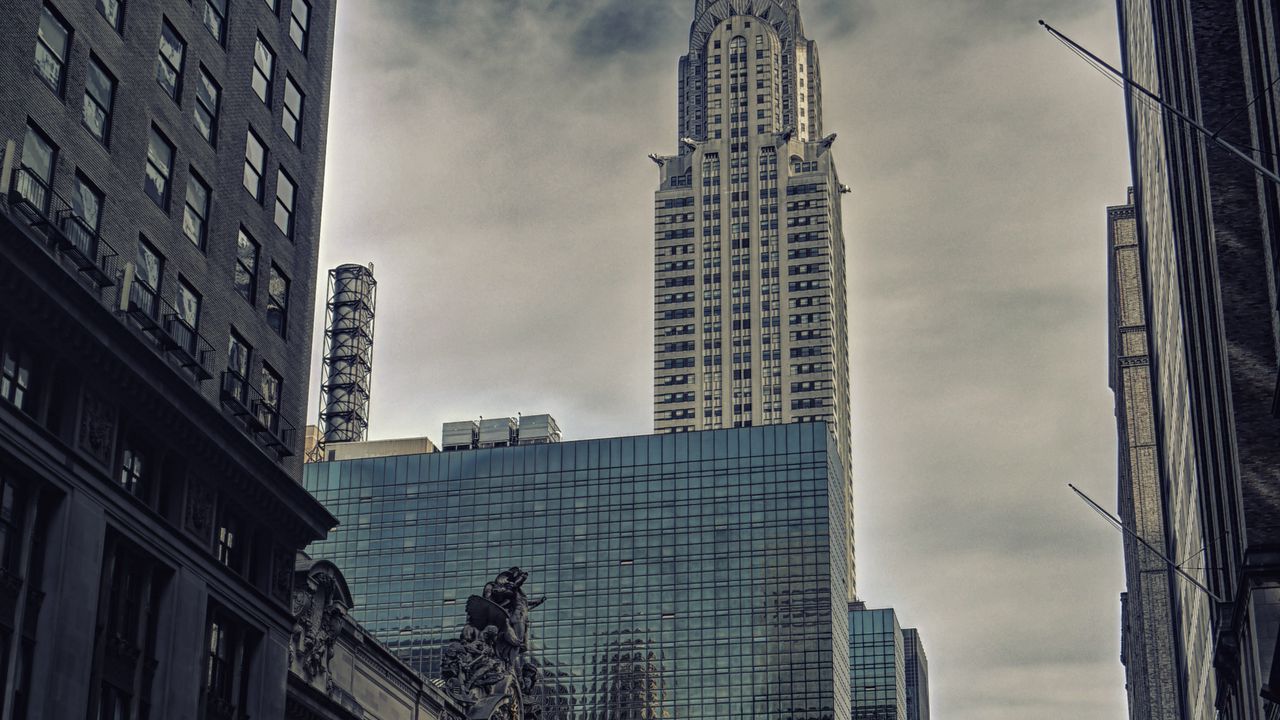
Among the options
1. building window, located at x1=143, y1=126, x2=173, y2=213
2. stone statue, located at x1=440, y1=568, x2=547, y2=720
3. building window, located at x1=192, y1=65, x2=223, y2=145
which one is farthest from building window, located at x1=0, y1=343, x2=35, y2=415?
stone statue, located at x1=440, y1=568, x2=547, y2=720

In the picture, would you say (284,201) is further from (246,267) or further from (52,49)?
(52,49)

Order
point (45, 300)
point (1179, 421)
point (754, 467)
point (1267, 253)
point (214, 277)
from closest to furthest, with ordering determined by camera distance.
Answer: point (45, 300) < point (214, 277) < point (1267, 253) < point (1179, 421) < point (754, 467)

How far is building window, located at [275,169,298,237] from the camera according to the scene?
5778 cm

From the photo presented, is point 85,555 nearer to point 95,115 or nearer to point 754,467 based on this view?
point 95,115

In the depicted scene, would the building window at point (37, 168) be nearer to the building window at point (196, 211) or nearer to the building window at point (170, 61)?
the building window at point (170, 61)

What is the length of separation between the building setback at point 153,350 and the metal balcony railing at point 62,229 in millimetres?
78

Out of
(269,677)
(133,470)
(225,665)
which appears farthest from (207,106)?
(269,677)

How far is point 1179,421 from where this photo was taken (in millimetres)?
92000

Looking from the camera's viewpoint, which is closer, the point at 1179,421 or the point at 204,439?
the point at 204,439

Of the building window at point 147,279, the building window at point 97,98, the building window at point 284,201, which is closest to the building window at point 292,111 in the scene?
the building window at point 284,201

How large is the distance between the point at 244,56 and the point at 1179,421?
5494 centimetres

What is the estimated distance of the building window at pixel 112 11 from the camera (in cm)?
4684

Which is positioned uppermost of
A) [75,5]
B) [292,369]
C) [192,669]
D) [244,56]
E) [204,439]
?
[244,56]

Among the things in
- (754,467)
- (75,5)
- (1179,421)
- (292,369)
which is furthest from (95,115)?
(754,467)
